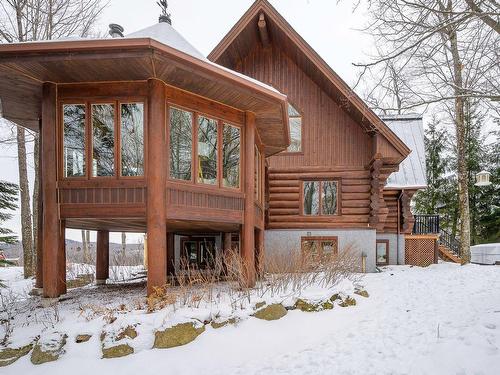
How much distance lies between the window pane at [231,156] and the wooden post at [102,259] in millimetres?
5158

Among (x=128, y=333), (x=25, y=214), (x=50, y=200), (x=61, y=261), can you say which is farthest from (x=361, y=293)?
(x=25, y=214)

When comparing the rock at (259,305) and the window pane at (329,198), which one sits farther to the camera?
the window pane at (329,198)

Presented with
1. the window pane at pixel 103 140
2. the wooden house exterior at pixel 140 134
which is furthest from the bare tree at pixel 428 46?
the window pane at pixel 103 140

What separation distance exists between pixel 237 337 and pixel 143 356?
1623 millimetres

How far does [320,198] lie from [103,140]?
8.77m

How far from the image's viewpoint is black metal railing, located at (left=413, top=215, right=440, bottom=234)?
712 inches

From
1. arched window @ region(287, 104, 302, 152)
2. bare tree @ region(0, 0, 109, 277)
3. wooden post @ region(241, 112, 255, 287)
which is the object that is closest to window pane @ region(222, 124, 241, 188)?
wooden post @ region(241, 112, 255, 287)

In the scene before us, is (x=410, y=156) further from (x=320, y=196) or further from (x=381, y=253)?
(x=320, y=196)

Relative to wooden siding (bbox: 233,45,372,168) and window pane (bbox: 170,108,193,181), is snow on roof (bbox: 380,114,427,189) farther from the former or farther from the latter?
window pane (bbox: 170,108,193,181)

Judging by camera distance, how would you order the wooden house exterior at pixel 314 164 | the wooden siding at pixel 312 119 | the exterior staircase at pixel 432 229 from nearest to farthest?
the wooden house exterior at pixel 314 164 < the wooden siding at pixel 312 119 < the exterior staircase at pixel 432 229

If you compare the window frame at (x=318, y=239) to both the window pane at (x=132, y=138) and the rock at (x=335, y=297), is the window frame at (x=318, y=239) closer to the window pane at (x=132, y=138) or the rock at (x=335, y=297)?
the rock at (x=335, y=297)

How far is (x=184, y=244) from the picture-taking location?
43.8 ft

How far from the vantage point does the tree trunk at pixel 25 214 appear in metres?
13.6

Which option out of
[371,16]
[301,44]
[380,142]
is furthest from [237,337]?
[301,44]
